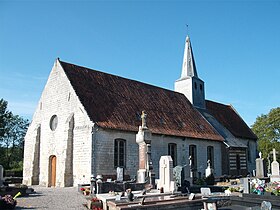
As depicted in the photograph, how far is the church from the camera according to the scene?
64.3 ft

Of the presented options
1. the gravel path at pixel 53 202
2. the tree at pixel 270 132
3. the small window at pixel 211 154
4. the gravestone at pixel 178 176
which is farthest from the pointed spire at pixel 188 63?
the tree at pixel 270 132

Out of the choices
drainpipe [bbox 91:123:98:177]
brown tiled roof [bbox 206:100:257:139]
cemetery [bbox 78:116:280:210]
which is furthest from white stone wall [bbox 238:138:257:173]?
drainpipe [bbox 91:123:98:177]

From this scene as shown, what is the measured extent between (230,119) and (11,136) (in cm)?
3225

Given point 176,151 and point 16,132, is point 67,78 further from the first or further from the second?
point 16,132

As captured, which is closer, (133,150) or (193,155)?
(133,150)

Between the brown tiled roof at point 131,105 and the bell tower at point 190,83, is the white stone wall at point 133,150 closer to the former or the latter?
the brown tiled roof at point 131,105

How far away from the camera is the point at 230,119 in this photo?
3528cm

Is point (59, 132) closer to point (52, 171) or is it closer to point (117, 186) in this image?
point (52, 171)

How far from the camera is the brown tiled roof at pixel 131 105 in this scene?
20.8m

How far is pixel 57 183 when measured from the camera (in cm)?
2006

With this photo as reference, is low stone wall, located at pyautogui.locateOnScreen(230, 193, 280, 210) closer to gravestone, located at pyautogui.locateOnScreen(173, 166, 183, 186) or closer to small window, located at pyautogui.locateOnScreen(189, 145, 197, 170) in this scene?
gravestone, located at pyautogui.locateOnScreen(173, 166, 183, 186)

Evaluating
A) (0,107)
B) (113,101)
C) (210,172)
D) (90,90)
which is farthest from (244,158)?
(0,107)

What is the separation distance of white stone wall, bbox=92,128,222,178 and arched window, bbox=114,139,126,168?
250 millimetres

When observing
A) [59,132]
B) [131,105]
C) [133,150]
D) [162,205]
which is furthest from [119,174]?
[162,205]
